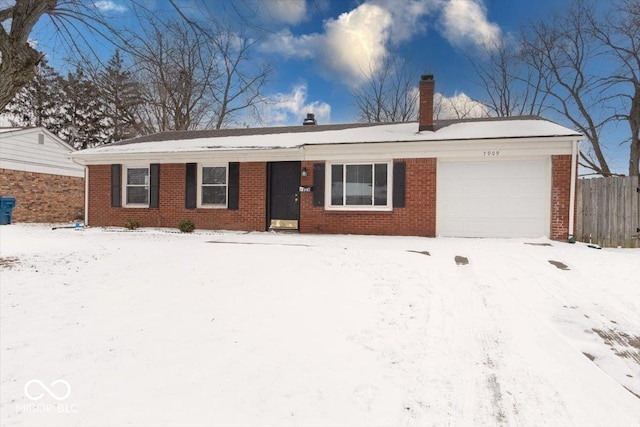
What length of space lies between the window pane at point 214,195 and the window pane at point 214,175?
0.20 m

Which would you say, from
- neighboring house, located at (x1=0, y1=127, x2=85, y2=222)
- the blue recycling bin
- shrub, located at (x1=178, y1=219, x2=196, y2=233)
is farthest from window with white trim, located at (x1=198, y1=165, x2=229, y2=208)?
neighboring house, located at (x1=0, y1=127, x2=85, y2=222)

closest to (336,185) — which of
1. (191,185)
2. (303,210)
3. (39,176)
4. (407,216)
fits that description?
(303,210)

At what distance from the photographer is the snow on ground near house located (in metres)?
2.36

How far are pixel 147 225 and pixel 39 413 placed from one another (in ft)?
35.5

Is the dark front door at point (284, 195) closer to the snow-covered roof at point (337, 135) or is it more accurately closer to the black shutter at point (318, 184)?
the black shutter at point (318, 184)

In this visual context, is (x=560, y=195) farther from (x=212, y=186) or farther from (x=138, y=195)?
(x=138, y=195)

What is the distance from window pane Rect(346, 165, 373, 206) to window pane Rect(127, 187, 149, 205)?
731 centimetres

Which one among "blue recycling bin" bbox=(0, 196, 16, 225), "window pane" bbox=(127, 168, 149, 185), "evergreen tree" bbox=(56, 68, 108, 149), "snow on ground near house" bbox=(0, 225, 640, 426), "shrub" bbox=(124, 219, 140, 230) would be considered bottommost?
"snow on ground near house" bbox=(0, 225, 640, 426)

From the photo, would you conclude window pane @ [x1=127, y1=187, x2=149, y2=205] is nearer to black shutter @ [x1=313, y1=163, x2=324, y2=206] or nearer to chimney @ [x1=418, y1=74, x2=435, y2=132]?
black shutter @ [x1=313, y1=163, x2=324, y2=206]

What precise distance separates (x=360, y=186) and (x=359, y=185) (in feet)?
0.14

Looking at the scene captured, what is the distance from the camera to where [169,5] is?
18.3 feet

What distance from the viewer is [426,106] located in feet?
35.2

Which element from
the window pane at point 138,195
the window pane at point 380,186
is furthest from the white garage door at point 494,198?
the window pane at point 138,195

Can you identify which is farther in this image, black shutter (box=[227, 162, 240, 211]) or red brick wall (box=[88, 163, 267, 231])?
black shutter (box=[227, 162, 240, 211])
